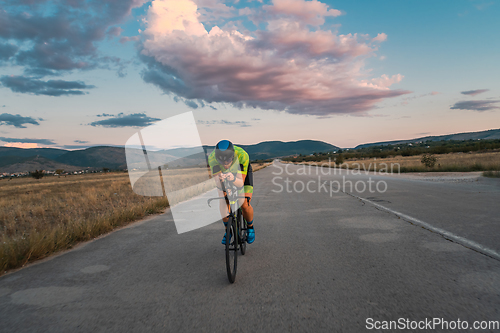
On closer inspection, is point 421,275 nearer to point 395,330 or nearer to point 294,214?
point 395,330

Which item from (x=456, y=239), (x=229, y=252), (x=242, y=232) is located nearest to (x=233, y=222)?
(x=229, y=252)

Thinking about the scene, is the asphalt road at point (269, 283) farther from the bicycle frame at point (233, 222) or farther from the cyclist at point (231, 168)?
the cyclist at point (231, 168)

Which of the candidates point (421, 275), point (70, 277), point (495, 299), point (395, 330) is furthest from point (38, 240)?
point (495, 299)

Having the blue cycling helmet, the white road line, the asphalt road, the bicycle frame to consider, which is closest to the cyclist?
the blue cycling helmet

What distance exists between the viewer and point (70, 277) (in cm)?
432

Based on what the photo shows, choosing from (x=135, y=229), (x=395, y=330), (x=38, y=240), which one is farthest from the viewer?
(x=135, y=229)

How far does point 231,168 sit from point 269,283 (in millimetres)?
1699

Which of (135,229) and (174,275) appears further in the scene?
(135,229)

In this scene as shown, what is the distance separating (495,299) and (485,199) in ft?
29.0

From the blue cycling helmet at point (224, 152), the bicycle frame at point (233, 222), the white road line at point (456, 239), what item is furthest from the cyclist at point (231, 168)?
the white road line at point (456, 239)

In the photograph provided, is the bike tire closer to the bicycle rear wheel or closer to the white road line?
the bicycle rear wheel

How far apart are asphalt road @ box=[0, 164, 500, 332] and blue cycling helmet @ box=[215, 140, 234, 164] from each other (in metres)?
1.66

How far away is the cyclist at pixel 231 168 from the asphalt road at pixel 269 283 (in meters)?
0.88

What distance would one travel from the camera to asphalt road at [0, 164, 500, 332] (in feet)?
9.66
